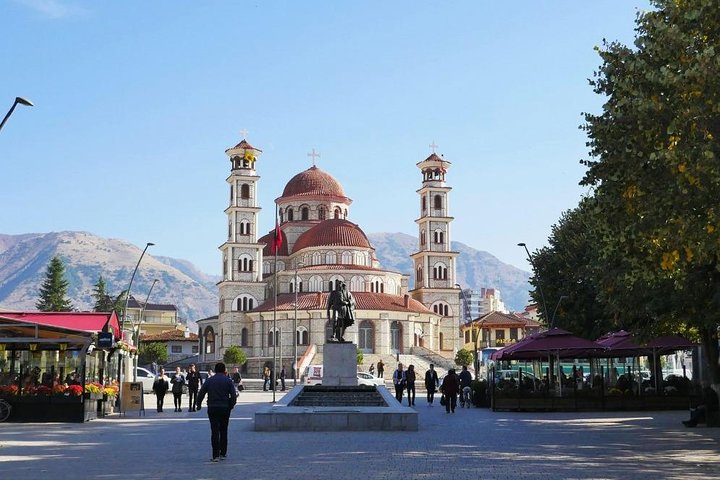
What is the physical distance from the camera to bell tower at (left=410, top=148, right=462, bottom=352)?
98.3 metres

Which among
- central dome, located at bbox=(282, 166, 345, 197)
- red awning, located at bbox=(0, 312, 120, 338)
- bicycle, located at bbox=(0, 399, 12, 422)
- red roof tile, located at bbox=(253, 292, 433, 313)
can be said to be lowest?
bicycle, located at bbox=(0, 399, 12, 422)

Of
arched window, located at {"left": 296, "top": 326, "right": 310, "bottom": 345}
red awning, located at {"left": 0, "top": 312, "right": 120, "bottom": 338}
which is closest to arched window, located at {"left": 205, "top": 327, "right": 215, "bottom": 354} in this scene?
arched window, located at {"left": 296, "top": 326, "right": 310, "bottom": 345}

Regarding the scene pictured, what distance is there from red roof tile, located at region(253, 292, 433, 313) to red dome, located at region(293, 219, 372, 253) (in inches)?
215

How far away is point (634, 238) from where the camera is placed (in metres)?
17.9

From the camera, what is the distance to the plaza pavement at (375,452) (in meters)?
13.8

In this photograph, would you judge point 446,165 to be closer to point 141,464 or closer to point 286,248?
point 286,248

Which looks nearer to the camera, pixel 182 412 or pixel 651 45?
pixel 651 45

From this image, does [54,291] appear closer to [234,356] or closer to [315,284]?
[234,356]


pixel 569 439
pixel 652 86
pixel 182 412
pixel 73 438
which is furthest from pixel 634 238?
pixel 182 412

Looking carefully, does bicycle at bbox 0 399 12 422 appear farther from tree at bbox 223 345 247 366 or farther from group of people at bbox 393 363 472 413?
tree at bbox 223 345 247 366

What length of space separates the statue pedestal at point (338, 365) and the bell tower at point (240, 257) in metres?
58.2

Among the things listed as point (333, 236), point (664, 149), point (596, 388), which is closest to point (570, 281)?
point (596, 388)

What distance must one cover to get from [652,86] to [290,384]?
5625 cm

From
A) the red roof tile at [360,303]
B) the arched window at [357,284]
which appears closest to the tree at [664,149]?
the red roof tile at [360,303]
